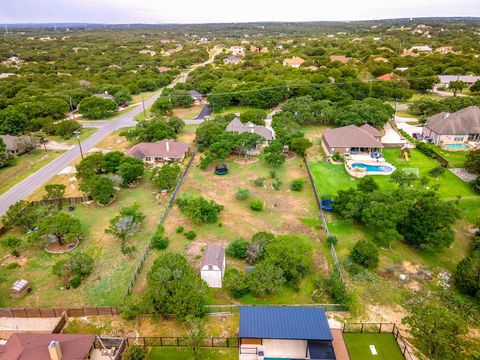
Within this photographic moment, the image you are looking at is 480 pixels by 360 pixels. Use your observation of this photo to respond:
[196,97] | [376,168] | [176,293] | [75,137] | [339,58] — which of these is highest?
[339,58]

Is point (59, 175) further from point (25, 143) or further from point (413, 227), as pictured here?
point (413, 227)

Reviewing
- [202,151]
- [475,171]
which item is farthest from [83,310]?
[475,171]

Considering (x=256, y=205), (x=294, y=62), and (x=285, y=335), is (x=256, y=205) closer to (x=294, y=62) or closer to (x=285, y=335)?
(x=285, y=335)

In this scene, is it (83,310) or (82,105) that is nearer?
(83,310)

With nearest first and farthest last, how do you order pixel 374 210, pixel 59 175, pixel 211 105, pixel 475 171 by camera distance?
pixel 374 210 < pixel 475 171 < pixel 59 175 < pixel 211 105

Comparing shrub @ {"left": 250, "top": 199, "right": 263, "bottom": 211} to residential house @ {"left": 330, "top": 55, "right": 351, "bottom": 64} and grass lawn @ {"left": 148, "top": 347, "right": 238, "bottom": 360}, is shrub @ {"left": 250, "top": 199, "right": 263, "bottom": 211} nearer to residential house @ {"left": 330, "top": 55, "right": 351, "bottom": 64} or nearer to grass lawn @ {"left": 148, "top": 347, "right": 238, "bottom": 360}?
grass lawn @ {"left": 148, "top": 347, "right": 238, "bottom": 360}

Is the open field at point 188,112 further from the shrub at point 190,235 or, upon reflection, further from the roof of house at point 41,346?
the roof of house at point 41,346

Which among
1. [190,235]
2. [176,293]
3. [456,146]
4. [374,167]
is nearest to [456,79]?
[456,146]

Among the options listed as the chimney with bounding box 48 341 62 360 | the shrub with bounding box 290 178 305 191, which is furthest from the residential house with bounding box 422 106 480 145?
the chimney with bounding box 48 341 62 360
